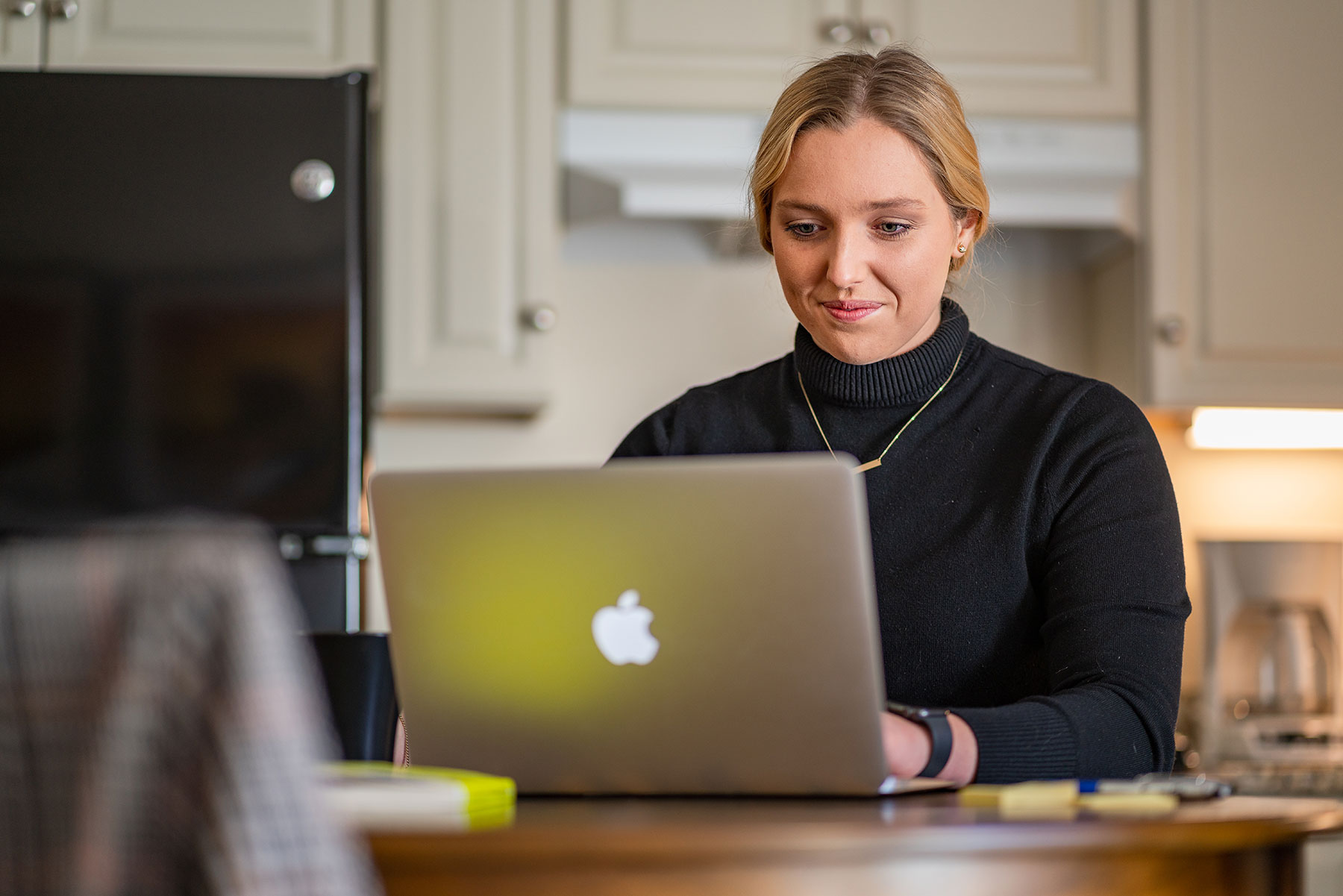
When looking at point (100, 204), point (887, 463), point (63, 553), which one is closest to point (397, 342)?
point (100, 204)

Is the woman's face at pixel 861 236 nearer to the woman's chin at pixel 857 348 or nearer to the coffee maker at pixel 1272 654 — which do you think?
the woman's chin at pixel 857 348

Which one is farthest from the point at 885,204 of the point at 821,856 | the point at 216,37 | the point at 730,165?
the point at 216,37

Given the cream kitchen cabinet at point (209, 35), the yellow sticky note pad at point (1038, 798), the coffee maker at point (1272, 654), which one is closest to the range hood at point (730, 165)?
Result: the cream kitchen cabinet at point (209, 35)

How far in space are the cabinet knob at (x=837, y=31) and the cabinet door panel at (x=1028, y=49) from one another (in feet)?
0.12

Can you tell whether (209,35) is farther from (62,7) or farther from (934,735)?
(934,735)

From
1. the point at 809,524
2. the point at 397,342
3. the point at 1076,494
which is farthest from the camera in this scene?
the point at 397,342

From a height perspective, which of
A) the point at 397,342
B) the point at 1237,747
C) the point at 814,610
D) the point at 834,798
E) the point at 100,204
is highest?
the point at 100,204

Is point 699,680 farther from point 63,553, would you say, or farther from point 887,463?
point 887,463

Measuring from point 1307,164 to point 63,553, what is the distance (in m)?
2.36

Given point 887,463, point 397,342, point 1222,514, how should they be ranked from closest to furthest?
point 887,463 < point 397,342 < point 1222,514

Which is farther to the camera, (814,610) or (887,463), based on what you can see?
(887,463)

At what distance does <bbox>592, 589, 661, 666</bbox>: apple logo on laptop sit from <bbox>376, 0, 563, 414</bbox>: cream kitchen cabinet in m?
1.41

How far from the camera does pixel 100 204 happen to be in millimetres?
1959

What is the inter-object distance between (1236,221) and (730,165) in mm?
837
